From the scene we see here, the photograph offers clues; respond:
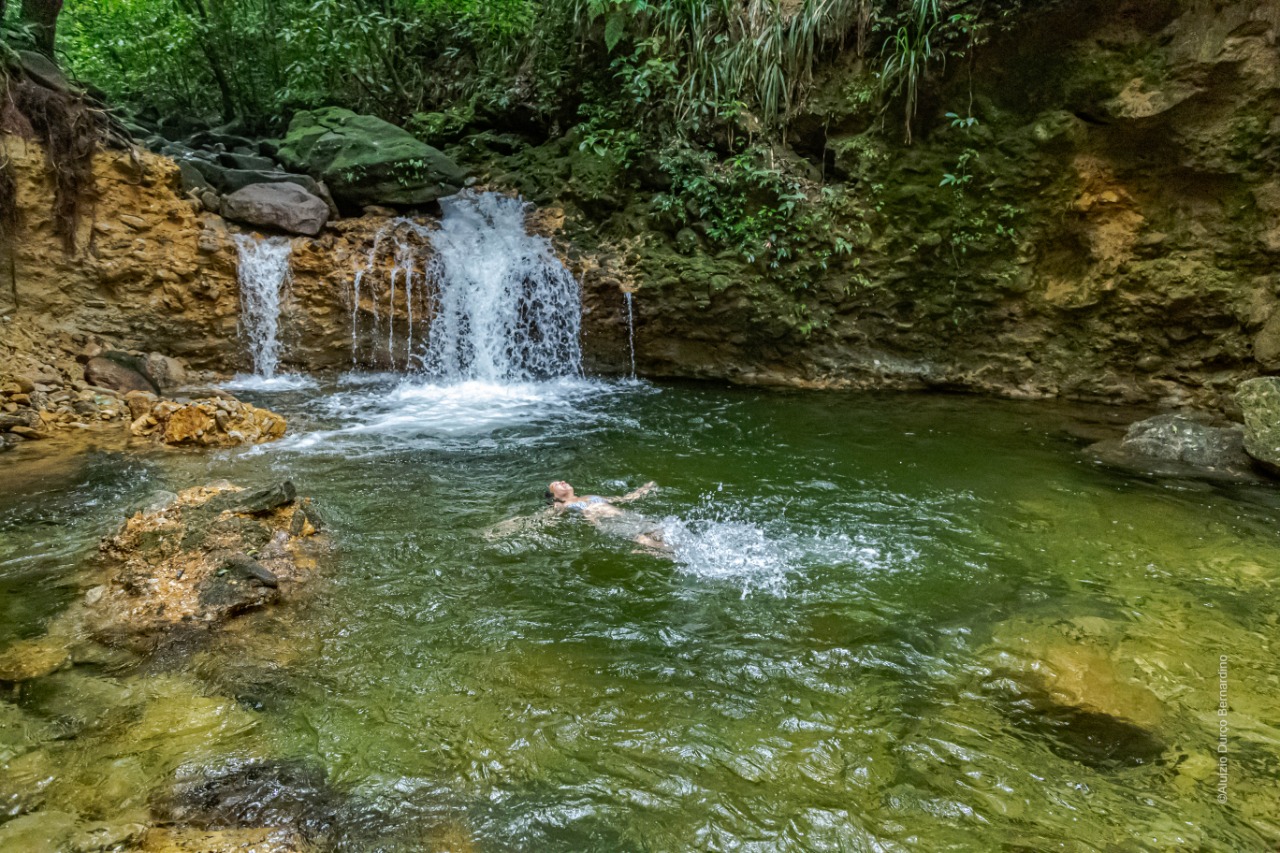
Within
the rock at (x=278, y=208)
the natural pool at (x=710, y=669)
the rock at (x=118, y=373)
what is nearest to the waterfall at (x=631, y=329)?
the natural pool at (x=710, y=669)

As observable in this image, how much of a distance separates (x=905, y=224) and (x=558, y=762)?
7425mm

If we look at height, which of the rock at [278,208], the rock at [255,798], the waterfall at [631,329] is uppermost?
the rock at [278,208]

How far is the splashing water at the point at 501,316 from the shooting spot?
28.9 ft

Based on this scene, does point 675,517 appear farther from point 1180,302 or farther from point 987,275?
point 1180,302

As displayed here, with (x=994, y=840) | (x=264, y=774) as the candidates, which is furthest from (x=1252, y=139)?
(x=264, y=774)

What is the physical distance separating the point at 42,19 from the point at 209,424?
5.42 m

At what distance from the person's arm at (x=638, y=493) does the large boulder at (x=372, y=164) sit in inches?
233

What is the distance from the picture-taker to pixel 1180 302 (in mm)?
7203

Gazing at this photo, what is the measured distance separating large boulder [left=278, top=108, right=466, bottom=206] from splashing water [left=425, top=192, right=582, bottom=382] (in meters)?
0.80

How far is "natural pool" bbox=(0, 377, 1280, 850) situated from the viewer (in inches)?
89.0

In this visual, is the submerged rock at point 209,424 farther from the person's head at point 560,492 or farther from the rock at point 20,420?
the person's head at point 560,492

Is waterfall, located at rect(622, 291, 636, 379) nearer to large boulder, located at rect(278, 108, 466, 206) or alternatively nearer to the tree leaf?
large boulder, located at rect(278, 108, 466, 206)

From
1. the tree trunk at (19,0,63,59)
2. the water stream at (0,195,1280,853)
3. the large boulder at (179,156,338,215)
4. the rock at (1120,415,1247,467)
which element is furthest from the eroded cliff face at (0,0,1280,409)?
the water stream at (0,195,1280,853)

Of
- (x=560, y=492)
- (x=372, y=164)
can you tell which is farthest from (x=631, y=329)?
(x=560, y=492)
